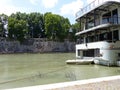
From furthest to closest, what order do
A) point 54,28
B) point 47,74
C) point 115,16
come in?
point 54,28 < point 115,16 < point 47,74

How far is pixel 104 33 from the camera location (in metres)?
28.8

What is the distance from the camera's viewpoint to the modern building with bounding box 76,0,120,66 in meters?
23.9

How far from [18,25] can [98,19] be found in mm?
50511

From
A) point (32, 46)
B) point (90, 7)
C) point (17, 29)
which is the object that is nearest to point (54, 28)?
point (32, 46)

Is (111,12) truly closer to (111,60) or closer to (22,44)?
(111,60)

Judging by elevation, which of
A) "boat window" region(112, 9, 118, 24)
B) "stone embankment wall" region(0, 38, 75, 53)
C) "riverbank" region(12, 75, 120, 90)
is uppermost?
"boat window" region(112, 9, 118, 24)

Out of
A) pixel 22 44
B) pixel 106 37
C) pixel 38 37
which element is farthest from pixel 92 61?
pixel 38 37

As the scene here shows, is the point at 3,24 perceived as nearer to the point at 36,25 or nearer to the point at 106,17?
the point at 36,25

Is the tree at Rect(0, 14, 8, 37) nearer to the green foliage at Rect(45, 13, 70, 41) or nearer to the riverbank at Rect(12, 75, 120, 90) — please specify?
the green foliage at Rect(45, 13, 70, 41)

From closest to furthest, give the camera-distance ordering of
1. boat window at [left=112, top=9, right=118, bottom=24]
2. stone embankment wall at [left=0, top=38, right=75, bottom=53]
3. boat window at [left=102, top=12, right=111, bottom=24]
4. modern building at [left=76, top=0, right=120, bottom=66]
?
1. modern building at [left=76, top=0, right=120, bottom=66]
2. boat window at [left=112, top=9, right=118, bottom=24]
3. boat window at [left=102, top=12, right=111, bottom=24]
4. stone embankment wall at [left=0, top=38, right=75, bottom=53]

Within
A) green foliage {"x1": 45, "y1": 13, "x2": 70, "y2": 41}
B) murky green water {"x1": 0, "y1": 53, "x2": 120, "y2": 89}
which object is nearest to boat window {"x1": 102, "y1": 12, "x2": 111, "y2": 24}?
murky green water {"x1": 0, "y1": 53, "x2": 120, "y2": 89}

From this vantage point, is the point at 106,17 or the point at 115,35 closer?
the point at 115,35

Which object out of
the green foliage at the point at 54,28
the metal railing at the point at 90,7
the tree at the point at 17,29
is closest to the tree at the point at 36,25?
the tree at the point at 17,29

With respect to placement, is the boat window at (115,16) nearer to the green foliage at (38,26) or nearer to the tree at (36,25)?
the green foliage at (38,26)
